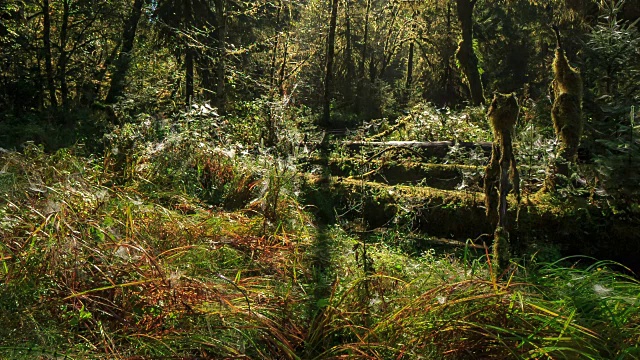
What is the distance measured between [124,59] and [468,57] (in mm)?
11200

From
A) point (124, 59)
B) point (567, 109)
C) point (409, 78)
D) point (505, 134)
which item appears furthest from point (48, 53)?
point (409, 78)

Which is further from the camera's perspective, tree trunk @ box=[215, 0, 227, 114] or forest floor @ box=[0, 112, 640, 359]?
tree trunk @ box=[215, 0, 227, 114]

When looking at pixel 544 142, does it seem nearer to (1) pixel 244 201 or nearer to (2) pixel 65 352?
(1) pixel 244 201

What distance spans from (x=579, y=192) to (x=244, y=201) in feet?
13.4

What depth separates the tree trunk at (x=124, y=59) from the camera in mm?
14659

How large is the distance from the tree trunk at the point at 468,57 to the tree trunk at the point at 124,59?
10.4 metres

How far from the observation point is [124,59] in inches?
594

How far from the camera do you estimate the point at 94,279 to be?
3543 millimetres

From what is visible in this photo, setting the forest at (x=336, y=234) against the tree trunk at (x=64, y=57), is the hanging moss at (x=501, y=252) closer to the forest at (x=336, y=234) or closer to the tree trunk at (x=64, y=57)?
the forest at (x=336, y=234)

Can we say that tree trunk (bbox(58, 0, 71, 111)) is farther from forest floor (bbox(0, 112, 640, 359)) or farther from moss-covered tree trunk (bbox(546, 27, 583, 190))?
moss-covered tree trunk (bbox(546, 27, 583, 190))

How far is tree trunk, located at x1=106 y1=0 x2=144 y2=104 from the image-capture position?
14659 millimetres

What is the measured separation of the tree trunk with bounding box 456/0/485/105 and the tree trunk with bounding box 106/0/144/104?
1043cm

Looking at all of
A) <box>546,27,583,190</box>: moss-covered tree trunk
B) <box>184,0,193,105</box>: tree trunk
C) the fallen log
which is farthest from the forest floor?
<box>184,0,193,105</box>: tree trunk

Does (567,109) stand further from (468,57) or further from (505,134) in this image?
(468,57)
